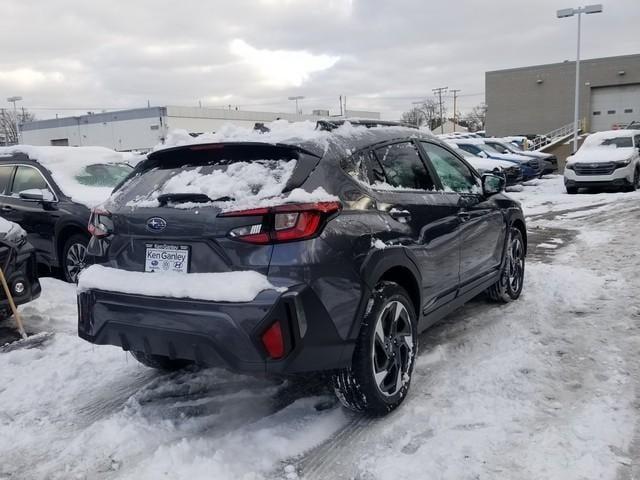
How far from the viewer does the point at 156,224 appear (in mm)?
3285

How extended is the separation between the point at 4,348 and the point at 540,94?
55999 millimetres

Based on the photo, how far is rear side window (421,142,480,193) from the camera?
15.3 ft

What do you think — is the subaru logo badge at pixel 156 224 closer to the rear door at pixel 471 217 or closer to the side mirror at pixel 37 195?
the rear door at pixel 471 217

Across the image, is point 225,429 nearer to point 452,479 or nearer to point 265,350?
point 265,350

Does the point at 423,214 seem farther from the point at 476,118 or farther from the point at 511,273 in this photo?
the point at 476,118

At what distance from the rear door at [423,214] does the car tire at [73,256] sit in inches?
178

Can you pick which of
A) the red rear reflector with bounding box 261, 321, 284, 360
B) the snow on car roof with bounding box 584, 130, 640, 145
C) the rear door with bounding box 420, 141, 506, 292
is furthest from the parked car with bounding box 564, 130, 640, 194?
the red rear reflector with bounding box 261, 321, 284, 360

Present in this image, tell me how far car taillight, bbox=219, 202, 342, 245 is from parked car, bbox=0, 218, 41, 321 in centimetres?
340

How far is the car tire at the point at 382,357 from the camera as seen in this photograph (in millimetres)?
3359

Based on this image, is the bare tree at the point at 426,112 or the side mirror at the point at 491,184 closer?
the side mirror at the point at 491,184

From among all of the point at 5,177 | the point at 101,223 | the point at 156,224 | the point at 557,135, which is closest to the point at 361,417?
the point at 156,224

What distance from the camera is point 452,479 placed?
2869 millimetres

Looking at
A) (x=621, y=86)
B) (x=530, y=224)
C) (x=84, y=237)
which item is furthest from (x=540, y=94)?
(x=84, y=237)

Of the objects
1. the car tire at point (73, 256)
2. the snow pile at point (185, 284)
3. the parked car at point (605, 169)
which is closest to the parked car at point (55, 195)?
the car tire at point (73, 256)
